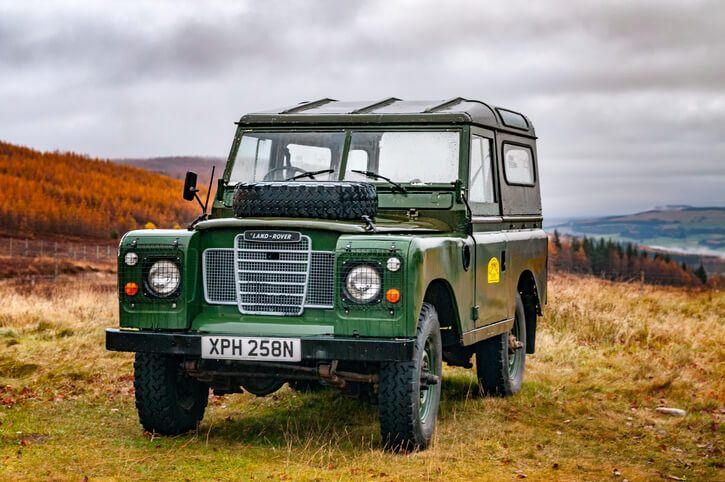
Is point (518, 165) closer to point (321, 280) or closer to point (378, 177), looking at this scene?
point (378, 177)

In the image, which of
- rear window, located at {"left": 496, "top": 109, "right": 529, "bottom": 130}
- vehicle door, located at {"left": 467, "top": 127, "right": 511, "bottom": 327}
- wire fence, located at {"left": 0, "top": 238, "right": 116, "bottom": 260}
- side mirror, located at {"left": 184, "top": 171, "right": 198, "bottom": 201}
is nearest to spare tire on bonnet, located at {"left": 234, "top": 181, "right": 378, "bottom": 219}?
side mirror, located at {"left": 184, "top": 171, "right": 198, "bottom": 201}

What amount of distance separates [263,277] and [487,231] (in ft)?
8.12

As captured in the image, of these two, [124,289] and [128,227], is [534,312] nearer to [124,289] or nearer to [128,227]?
[124,289]

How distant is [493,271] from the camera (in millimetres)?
8188

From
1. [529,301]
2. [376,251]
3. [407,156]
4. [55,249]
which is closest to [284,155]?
[407,156]

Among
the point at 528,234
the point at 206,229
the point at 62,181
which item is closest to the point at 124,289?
the point at 206,229

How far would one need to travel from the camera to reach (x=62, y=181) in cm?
10662

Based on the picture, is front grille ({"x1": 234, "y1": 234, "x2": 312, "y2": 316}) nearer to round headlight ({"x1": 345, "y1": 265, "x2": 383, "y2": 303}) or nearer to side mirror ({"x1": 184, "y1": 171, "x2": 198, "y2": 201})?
round headlight ({"x1": 345, "y1": 265, "x2": 383, "y2": 303})

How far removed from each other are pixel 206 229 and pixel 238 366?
3.35 ft

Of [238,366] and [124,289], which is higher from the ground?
[124,289]

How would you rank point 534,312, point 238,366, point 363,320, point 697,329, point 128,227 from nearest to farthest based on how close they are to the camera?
point 363,320
point 238,366
point 534,312
point 697,329
point 128,227

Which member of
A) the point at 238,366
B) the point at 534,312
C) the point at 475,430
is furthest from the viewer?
the point at 534,312

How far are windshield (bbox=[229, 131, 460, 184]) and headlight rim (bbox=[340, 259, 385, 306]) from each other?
167 centimetres

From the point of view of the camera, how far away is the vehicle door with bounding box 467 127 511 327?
308 inches
